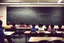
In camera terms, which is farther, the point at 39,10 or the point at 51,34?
the point at 39,10

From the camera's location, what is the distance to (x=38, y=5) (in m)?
13.0

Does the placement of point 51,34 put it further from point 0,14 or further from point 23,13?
point 0,14

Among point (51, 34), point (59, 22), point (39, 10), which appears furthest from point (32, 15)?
point (51, 34)

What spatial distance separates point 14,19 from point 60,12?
13.3ft

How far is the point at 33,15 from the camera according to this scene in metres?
13.0

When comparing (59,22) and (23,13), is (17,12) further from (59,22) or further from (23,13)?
(59,22)

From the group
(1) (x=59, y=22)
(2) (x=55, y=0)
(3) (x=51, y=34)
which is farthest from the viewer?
(1) (x=59, y=22)

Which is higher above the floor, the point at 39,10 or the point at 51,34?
the point at 39,10

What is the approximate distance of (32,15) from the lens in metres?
13.1

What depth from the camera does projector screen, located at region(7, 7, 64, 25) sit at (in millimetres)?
12977

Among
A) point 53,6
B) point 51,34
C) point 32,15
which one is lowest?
point 51,34

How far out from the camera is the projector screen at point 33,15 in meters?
13.0

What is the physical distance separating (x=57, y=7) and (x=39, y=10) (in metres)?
1.59

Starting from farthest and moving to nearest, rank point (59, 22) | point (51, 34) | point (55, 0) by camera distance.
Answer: point (59, 22), point (55, 0), point (51, 34)
